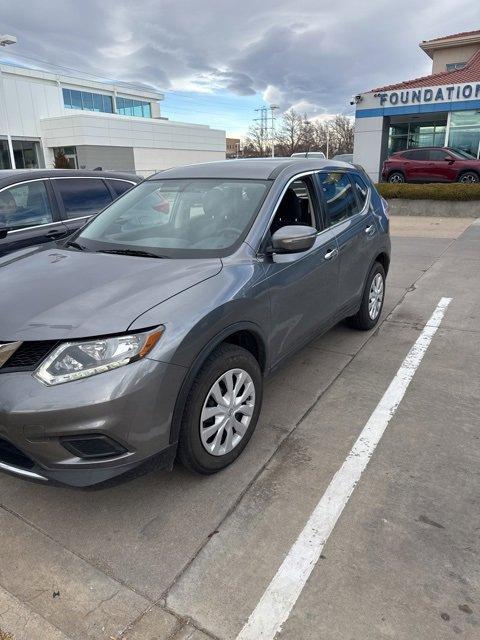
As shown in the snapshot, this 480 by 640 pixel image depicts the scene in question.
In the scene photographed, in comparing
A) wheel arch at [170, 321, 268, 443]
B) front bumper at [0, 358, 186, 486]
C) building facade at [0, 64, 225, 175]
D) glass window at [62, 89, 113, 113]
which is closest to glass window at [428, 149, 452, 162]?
wheel arch at [170, 321, 268, 443]

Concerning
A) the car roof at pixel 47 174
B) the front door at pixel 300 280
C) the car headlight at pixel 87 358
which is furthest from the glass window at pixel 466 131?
the car headlight at pixel 87 358

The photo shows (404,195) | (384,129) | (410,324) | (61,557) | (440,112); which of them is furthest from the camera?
(384,129)

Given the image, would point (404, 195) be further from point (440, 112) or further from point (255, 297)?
point (255, 297)

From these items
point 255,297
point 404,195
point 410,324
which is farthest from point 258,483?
point 404,195

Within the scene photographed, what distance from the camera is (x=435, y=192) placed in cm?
1398

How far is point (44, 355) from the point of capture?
216 cm

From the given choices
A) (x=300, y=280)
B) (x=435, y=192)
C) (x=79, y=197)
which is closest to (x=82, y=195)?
(x=79, y=197)

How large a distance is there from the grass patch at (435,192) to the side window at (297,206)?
38.7ft

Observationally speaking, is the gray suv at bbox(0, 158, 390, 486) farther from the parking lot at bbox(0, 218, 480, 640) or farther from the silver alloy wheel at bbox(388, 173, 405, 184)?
the silver alloy wheel at bbox(388, 173, 405, 184)

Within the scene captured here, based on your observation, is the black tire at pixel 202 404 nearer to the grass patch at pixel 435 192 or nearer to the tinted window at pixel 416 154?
the grass patch at pixel 435 192

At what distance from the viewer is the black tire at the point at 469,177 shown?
16.8m

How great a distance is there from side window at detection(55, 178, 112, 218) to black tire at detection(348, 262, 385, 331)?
3.19 m

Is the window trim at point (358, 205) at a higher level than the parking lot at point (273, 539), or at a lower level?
higher

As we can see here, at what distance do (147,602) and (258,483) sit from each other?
35.4 inches
